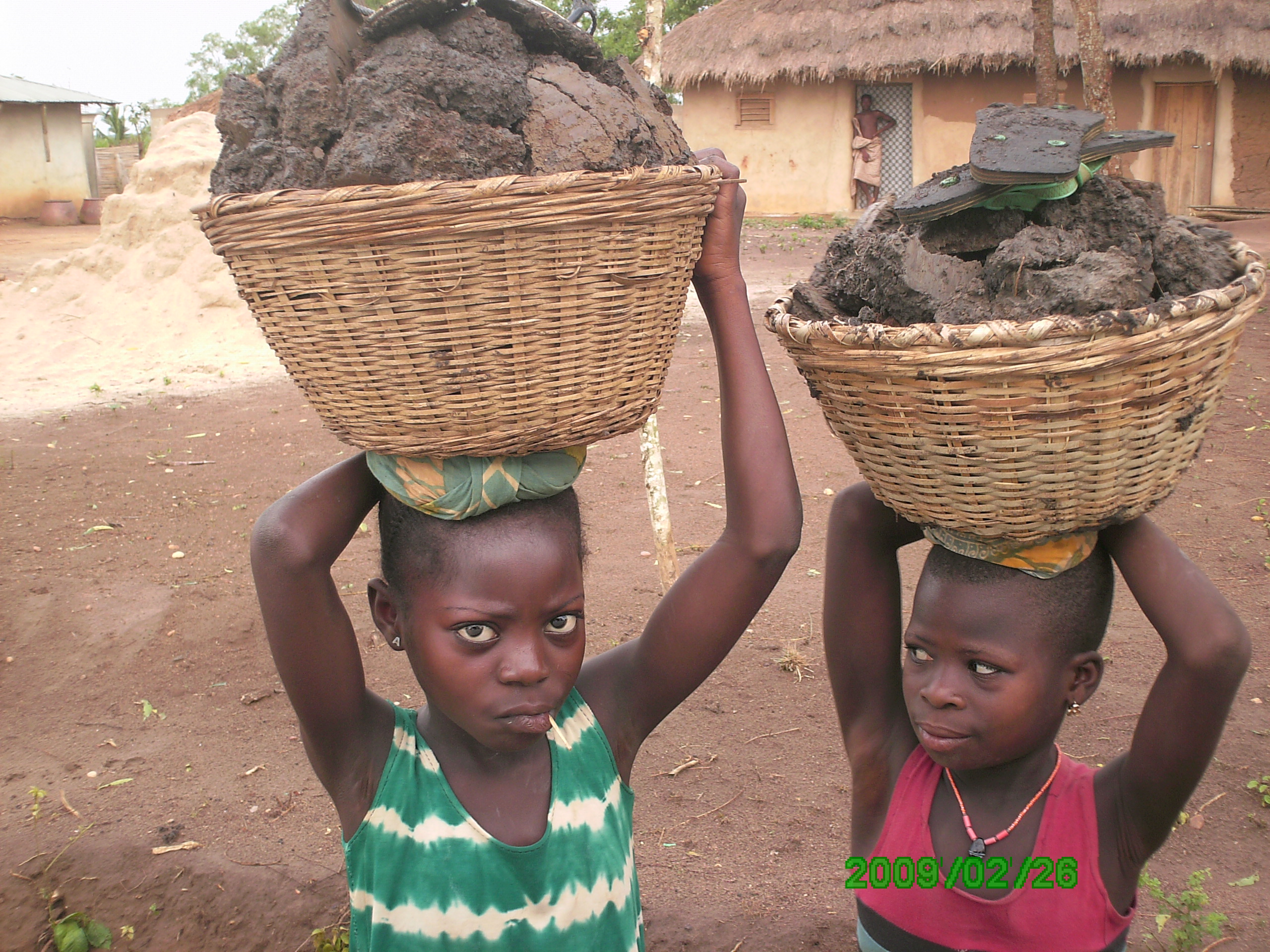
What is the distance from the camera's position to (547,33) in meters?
1.46

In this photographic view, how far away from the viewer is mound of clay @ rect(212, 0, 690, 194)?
124 cm

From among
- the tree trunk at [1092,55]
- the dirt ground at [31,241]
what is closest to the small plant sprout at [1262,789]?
the tree trunk at [1092,55]

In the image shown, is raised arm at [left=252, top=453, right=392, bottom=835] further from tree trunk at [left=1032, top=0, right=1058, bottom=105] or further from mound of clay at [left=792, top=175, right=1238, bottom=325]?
tree trunk at [left=1032, top=0, right=1058, bottom=105]

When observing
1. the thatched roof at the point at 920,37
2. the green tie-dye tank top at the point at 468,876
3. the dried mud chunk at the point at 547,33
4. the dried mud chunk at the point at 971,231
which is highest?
the thatched roof at the point at 920,37

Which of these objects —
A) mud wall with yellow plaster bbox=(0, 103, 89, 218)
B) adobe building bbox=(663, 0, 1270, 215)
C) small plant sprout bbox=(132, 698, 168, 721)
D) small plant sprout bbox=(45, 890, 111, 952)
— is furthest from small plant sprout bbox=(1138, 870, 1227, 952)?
mud wall with yellow plaster bbox=(0, 103, 89, 218)

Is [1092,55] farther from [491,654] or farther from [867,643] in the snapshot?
[491,654]

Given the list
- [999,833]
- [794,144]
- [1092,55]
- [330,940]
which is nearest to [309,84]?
[999,833]

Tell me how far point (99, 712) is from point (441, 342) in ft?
10.1

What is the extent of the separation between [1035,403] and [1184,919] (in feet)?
5.07

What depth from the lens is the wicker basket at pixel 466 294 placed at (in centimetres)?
115

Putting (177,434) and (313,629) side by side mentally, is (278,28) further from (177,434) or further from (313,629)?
(313,629)

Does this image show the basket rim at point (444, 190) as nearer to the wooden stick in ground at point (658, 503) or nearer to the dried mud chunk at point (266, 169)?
the dried mud chunk at point (266, 169)
